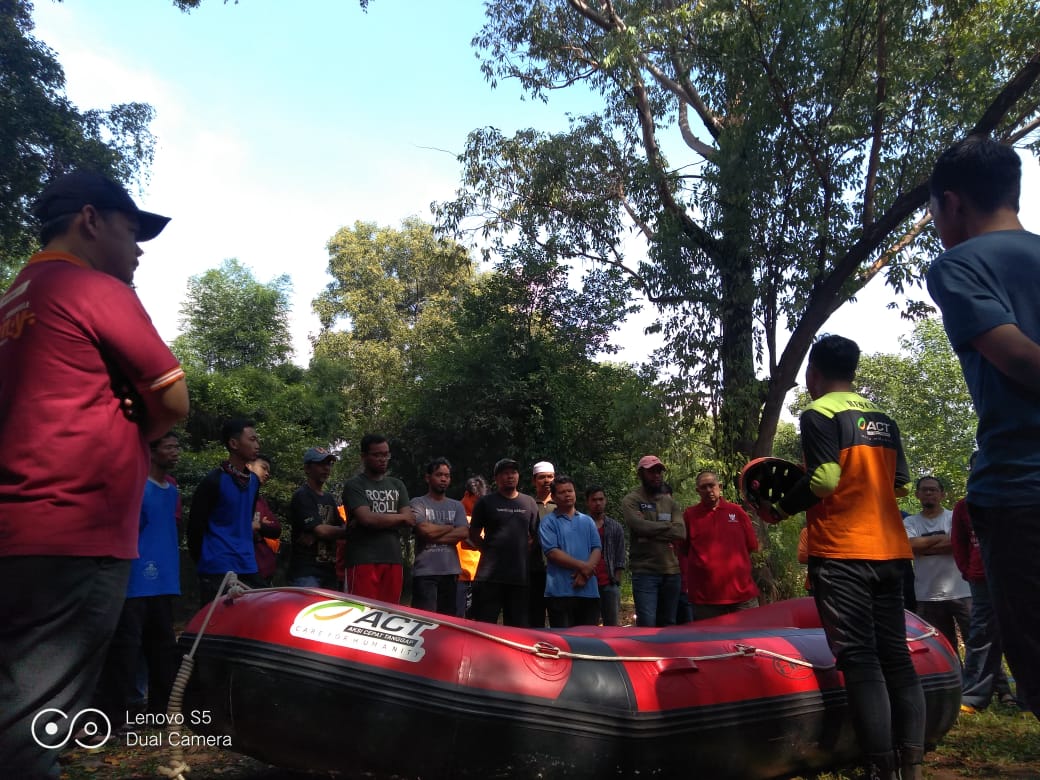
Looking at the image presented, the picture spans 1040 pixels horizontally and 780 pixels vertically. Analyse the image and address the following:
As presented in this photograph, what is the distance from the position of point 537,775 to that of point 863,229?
10.2 m

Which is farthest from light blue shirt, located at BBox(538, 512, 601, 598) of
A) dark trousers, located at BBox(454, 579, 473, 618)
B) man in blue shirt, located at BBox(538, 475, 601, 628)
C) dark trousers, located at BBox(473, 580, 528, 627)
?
dark trousers, located at BBox(454, 579, 473, 618)

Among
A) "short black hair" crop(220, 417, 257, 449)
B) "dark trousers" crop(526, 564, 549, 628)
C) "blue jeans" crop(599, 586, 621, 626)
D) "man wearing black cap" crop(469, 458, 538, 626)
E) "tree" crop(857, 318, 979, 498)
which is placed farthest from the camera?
"tree" crop(857, 318, 979, 498)

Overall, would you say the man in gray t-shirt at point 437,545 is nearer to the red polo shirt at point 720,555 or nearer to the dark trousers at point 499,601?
the dark trousers at point 499,601

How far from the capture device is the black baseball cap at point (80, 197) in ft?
7.34

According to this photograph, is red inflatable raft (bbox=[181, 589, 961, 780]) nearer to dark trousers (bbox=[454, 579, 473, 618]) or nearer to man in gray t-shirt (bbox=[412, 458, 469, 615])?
man in gray t-shirt (bbox=[412, 458, 469, 615])

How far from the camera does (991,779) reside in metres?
4.02

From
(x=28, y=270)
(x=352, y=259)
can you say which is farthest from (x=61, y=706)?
(x=352, y=259)

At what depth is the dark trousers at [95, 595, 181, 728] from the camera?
189 inches

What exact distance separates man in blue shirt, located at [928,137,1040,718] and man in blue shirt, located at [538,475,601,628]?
493 cm

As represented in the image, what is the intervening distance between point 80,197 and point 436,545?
484 centimetres

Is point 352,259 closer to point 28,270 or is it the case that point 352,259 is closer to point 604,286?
point 604,286

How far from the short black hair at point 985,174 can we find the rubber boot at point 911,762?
2.45 metres

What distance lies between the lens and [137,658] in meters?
4.92

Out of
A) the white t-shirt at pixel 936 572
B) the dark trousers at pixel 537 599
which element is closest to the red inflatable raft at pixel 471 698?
the white t-shirt at pixel 936 572
